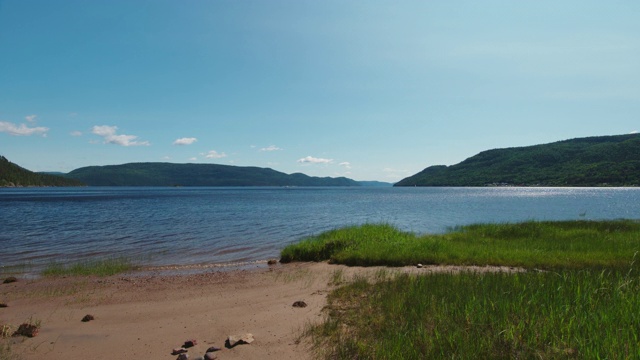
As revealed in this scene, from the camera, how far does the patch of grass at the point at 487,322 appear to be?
18.9ft

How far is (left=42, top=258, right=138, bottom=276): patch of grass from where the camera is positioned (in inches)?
707

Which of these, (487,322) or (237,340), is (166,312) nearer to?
(237,340)

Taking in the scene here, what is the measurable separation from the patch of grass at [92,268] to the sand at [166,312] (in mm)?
1273

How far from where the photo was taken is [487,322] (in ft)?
22.4

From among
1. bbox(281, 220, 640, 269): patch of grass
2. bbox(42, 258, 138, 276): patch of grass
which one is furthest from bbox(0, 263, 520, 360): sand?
bbox(281, 220, 640, 269): patch of grass

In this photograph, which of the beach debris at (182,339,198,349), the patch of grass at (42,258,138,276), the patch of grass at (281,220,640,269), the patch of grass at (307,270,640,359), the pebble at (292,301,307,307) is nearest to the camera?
the patch of grass at (307,270,640,359)

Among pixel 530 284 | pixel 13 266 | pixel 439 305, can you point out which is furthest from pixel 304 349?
pixel 13 266

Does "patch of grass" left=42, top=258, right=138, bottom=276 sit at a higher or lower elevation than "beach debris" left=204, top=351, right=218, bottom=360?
lower

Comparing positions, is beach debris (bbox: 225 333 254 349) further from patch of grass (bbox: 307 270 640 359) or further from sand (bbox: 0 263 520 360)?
patch of grass (bbox: 307 270 640 359)

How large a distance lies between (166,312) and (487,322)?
8583 millimetres

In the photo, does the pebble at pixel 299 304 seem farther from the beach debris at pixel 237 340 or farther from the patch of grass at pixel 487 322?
the beach debris at pixel 237 340

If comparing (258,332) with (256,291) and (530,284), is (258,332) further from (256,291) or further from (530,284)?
(530,284)

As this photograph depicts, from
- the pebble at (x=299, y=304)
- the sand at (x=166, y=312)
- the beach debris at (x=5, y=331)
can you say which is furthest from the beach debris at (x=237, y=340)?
the beach debris at (x=5, y=331)

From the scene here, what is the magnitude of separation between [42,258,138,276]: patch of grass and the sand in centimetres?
127
